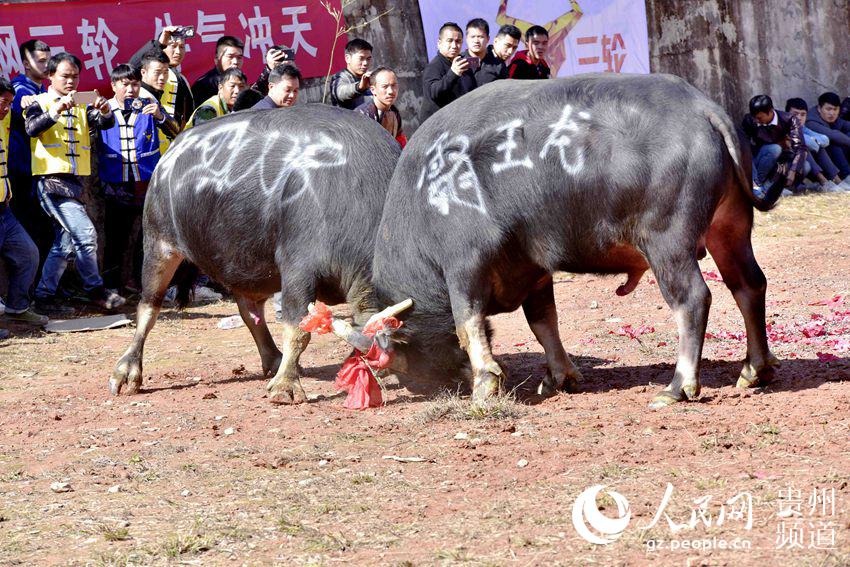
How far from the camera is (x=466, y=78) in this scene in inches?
356

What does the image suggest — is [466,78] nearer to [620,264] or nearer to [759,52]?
[620,264]

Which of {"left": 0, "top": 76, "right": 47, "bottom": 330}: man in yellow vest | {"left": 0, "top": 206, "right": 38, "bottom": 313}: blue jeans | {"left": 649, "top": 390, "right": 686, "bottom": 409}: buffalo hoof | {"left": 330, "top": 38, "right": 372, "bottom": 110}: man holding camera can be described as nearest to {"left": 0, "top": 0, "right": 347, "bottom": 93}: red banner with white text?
{"left": 0, "top": 76, "right": 47, "bottom": 330}: man in yellow vest

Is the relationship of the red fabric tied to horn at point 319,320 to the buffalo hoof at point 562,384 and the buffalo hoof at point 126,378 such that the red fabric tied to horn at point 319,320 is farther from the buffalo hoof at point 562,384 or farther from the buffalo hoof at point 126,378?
the buffalo hoof at point 126,378

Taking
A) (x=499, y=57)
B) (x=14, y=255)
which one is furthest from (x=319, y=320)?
(x=499, y=57)

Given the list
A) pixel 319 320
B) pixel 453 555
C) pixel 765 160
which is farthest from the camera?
pixel 765 160

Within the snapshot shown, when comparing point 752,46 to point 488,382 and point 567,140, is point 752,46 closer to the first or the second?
point 567,140

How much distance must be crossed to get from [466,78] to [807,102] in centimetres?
726

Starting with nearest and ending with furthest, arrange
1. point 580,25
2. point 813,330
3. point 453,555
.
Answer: point 453,555 < point 813,330 < point 580,25

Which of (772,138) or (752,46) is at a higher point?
(752,46)

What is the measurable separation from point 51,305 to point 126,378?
3.04 meters

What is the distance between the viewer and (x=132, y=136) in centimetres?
902

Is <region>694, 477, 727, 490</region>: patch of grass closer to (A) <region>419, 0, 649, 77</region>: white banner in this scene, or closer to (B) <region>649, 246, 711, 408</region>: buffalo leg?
(B) <region>649, 246, 711, 408</region>: buffalo leg

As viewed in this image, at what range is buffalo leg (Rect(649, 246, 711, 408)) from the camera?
5.01 m

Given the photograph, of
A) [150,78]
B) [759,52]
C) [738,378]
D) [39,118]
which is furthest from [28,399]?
[759,52]
